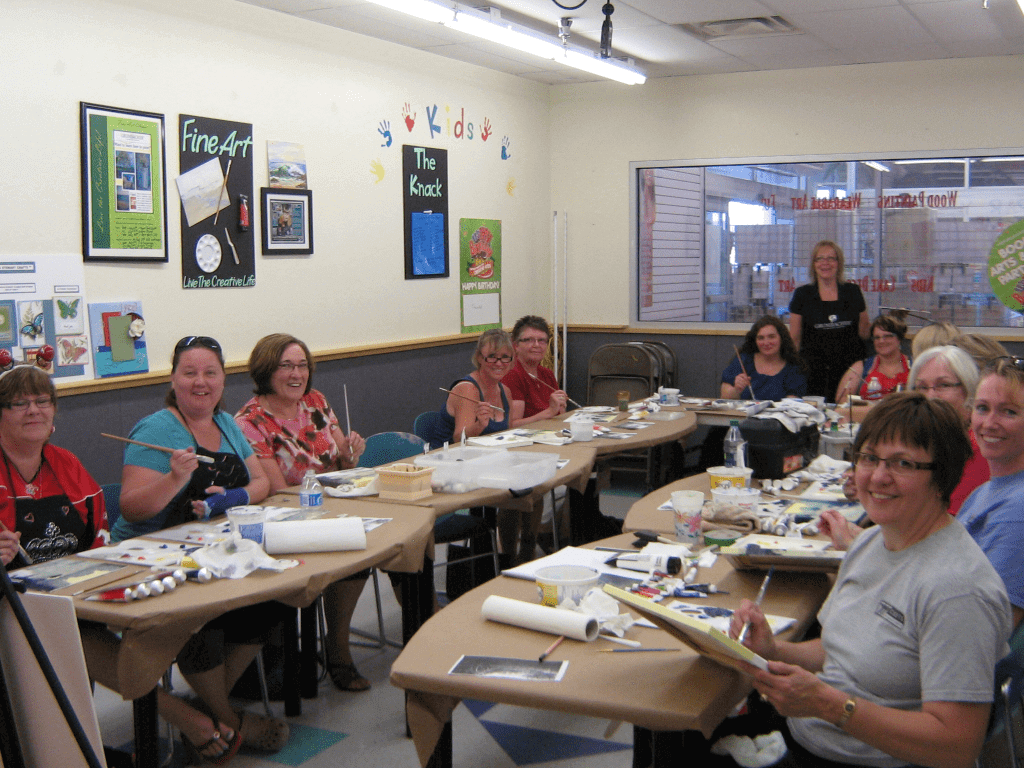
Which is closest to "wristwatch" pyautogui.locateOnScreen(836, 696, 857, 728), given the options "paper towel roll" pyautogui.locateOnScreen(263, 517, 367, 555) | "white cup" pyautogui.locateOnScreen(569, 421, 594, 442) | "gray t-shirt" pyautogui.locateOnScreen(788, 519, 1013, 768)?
"gray t-shirt" pyautogui.locateOnScreen(788, 519, 1013, 768)

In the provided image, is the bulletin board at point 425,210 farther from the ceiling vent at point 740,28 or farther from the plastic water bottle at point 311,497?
the plastic water bottle at point 311,497

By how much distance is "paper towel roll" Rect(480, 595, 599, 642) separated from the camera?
7.00 ft

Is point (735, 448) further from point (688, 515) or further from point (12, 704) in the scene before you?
point (12, 704)

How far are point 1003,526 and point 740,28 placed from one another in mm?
5060

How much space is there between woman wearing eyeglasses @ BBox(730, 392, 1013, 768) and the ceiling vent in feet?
16.0

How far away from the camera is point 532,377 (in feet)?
18.7

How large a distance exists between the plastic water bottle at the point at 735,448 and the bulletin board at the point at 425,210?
3.47m

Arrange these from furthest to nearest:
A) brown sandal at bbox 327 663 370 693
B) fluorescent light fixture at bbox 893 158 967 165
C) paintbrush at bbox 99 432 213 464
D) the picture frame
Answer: fluorescent light fixture at bbox 893 158 967 165 < the picture frame < brown sandal at bbox 327 663 370 693 < paintbrush at bbox 99 432 213 464

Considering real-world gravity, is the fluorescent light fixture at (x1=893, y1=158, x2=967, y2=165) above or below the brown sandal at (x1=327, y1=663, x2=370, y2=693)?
above

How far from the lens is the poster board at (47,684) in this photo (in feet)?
5.82

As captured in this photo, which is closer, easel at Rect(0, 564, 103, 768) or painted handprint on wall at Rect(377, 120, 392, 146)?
easel at Rect(0, 564, 103, 768)

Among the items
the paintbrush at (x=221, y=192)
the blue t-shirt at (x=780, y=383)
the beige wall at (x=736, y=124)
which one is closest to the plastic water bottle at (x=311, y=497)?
the paintbrush at (x=221, y=192)

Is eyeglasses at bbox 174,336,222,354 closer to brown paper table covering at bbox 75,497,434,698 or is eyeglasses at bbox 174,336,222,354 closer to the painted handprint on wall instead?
brown paper table covering at bbox 75,497,434,698

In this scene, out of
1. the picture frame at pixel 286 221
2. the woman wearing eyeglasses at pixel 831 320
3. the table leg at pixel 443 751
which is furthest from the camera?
the woman wearing eyeglasses at pixel 831 320
